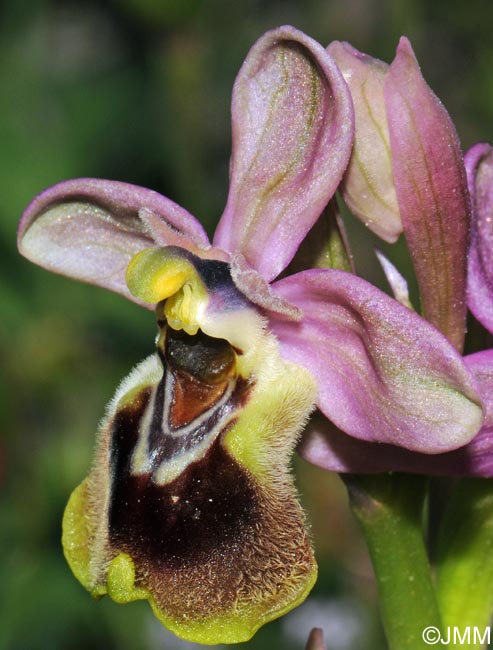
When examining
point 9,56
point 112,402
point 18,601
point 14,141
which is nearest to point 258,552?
point 112,402

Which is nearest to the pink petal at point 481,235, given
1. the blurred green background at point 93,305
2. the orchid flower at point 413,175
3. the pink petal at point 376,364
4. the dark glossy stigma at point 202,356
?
the orchid flower at point 413,175

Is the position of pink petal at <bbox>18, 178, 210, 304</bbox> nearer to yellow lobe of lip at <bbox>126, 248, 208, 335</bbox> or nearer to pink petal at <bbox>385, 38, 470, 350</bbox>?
yellow lobe of lip at <bbox>126, 248, 208, 335</bbox>

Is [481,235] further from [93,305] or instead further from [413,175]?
[93,305]

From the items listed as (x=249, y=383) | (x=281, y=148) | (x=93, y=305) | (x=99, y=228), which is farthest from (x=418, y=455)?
(x=93, y=305)

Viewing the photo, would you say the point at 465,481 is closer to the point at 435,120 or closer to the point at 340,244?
the point at 340,244

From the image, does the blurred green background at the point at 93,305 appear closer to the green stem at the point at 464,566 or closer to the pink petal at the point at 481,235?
the green stem at the point at 464,566
